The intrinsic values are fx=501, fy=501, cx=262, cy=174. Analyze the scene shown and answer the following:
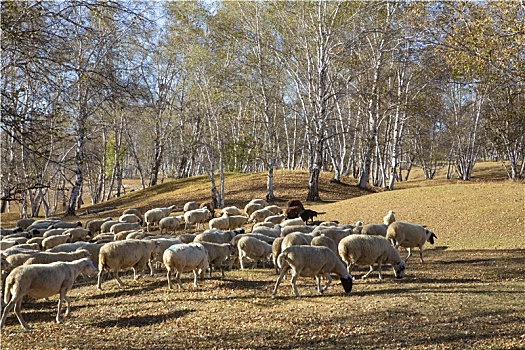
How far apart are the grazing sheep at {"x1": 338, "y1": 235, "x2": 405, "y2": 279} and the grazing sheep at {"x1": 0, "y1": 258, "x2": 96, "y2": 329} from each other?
680 centimetres

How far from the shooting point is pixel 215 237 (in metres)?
16.4

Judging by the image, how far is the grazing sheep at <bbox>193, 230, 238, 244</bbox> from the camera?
16250 millimetres

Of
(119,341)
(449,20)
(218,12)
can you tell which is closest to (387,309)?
(119,341)

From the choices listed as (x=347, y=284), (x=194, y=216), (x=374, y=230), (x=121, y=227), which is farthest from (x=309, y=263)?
(x=194, y=216)

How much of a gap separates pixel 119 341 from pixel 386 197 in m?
21.9

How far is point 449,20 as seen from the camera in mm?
17922

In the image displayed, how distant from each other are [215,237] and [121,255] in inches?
152

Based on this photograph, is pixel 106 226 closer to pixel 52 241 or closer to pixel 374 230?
pixel 52 241

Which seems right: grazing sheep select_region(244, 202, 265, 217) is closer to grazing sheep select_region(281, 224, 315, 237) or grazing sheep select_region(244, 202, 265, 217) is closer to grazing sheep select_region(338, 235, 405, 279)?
grazing sheep select_region(281, 224, 315, 237)

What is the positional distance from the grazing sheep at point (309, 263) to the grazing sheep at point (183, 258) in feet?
8.11

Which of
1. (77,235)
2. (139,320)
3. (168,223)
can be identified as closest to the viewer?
(139,320)

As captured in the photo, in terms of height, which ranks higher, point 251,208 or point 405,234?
point 251,208

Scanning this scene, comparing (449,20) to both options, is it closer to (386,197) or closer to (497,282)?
(497,282)

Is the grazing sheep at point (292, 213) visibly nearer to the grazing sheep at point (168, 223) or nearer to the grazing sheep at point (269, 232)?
the grazing sheep at point (168, 223)
